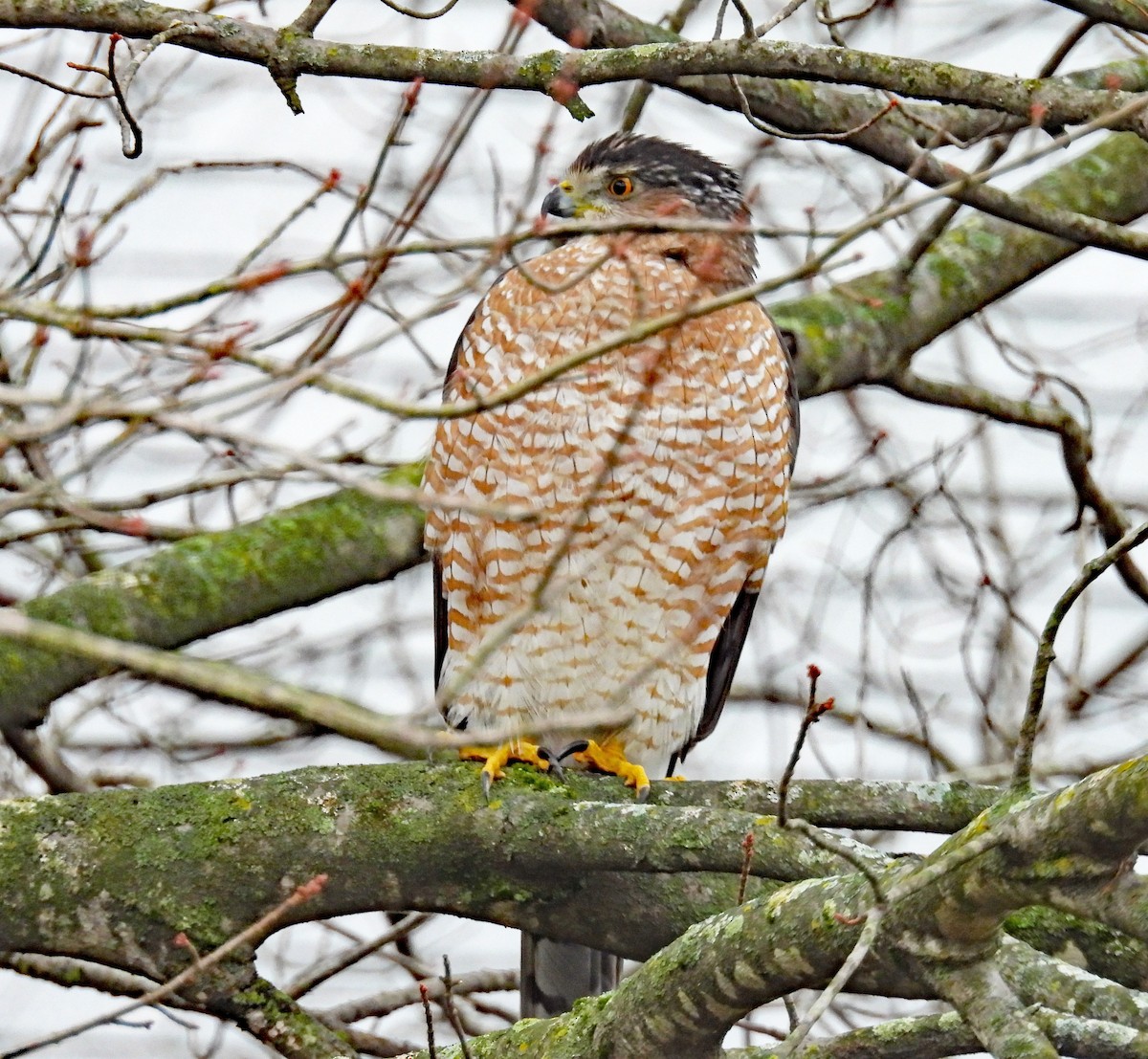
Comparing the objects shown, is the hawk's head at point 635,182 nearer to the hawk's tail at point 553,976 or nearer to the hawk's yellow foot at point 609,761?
the hawk's yellow foot at point 609,761

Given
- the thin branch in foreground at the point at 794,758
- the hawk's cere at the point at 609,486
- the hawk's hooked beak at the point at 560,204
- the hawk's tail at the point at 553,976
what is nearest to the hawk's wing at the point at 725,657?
the hawk's cere at the point at 609,486

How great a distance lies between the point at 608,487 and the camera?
402 cm

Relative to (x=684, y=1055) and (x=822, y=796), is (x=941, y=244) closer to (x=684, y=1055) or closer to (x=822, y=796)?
(x=822, y=796)

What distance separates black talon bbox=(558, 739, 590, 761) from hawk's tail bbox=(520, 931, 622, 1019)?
0.49m

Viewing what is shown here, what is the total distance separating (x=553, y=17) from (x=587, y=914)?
1.86 metres

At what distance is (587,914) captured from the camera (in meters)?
3.39

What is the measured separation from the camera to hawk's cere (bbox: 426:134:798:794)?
4023mm

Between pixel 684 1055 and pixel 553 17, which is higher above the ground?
pixel 553 17

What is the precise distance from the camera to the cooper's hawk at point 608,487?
402 cm

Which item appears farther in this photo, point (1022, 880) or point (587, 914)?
point (587, 914)

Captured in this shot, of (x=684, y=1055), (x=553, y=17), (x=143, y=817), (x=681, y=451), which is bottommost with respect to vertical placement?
(x=684, y=1055)

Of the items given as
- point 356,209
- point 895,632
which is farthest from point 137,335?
point 895,632

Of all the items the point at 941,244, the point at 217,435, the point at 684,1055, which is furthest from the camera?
the point at 941,244

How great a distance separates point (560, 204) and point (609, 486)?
3.04ft
